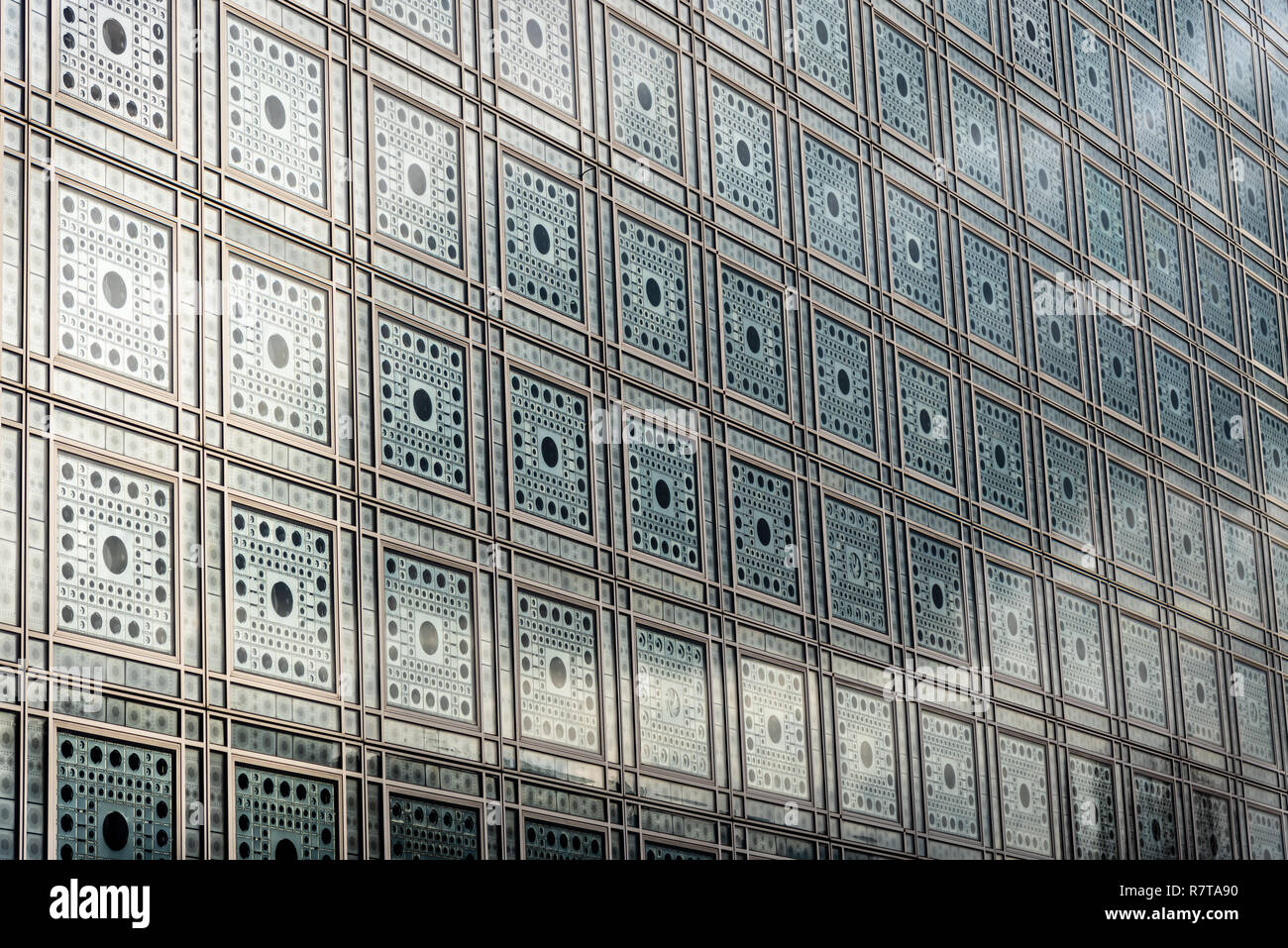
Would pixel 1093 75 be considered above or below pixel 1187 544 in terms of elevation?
above

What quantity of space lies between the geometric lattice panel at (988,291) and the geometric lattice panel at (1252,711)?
6.02 m

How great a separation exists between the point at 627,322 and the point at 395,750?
217 inches

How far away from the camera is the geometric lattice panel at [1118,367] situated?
2875cm

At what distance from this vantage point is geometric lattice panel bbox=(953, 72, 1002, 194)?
27062mm

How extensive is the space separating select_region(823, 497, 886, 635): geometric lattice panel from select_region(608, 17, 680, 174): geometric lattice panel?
4140mm

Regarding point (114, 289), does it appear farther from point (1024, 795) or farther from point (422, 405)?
point (1024, 795)

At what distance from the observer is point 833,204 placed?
81.5 feet

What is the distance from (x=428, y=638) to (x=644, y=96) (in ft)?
22.3

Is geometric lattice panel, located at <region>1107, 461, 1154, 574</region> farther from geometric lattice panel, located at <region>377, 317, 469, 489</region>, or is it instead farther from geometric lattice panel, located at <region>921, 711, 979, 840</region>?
geometric lattice panel, located at <region>377, 317, 469, 489</region>

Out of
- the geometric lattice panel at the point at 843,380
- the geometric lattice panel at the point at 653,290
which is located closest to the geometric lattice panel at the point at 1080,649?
the geometric lattice panel at the point at 843,380

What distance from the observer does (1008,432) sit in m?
26.8

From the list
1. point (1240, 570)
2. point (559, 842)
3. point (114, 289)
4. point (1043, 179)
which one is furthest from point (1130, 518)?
point (114, 289)

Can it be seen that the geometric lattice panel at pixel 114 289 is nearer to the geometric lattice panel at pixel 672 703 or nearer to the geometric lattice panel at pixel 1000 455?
the geometric lattice panel at pixel 672 703
